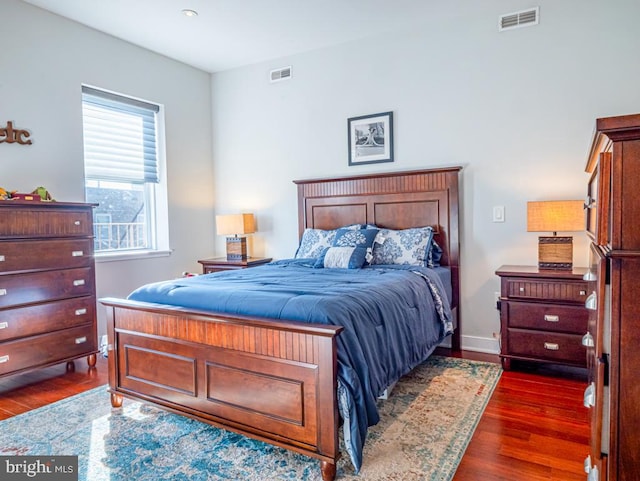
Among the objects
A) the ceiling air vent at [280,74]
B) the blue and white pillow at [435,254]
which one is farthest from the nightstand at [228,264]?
the ceiling air vent at [280,74]

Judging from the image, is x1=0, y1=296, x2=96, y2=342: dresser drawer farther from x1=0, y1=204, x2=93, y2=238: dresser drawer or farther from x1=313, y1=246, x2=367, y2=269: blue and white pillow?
x1=313, y1=246, x2=367, y2=269: blue and white pillow

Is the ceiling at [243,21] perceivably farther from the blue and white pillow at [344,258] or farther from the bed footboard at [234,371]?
the bed footboard at [234,371]

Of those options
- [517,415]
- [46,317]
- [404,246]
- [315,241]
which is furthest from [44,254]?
[517,415]

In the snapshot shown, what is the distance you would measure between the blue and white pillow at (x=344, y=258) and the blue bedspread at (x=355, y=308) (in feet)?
0.46

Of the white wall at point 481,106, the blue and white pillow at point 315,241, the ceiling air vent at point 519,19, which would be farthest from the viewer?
the blue and white pillow at point 315,241

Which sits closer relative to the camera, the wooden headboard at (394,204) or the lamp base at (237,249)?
the wooden headboard at (394,204)

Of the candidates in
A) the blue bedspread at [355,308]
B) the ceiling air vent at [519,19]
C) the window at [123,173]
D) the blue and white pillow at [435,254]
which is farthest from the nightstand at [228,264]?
the ceiling air vent at [519,19]

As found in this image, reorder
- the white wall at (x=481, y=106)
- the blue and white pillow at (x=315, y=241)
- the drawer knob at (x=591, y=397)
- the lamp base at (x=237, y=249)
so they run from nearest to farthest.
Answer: the drawer knob at (x=591, y=397), the white wall at (x=481, y=106), the blue and white pillow at (x=315, y=241), the lamp base at (x=237, y=249)

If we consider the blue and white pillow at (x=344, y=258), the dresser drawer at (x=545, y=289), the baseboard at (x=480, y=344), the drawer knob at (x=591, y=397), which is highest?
the blue and white pillow at (x=344, y=258)

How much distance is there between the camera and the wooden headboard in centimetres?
357

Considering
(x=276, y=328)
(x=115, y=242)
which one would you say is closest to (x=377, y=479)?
(x=276, y=328)

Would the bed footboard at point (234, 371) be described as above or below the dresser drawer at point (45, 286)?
below

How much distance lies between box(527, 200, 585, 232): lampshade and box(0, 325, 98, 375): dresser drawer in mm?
3361

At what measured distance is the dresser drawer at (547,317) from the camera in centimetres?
280
